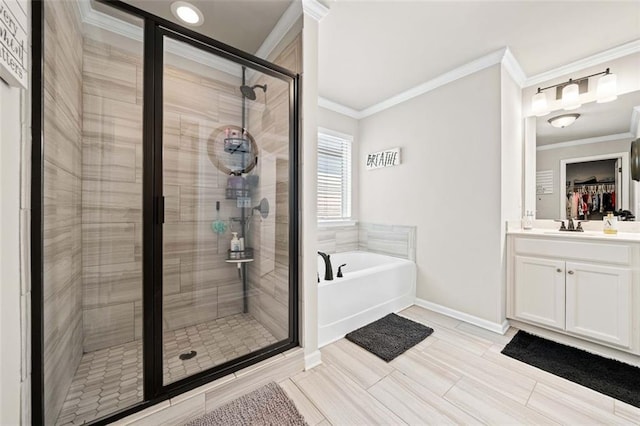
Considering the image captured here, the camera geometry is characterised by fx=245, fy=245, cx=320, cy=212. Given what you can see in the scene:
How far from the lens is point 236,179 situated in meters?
2.05

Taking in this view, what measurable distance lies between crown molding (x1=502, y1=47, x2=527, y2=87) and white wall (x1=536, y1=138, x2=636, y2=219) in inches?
30.5

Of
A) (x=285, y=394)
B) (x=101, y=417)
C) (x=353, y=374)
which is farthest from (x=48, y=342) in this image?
(x=353, y=374)

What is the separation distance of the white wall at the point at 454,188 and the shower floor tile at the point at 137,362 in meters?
1.94

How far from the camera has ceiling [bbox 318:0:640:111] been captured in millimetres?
1728

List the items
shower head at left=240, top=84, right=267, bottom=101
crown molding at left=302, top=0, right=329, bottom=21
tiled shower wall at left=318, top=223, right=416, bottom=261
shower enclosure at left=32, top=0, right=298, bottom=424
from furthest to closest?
tiled shower wall at left=318, top=223, right=416, bottom=261 → shower head at left=240, top=84, right=267, bottom=101 → crown molding at left=302, top=0, right=329, bottom=21 → shower enclosure at left=32, top=0, right=298, bottom=424

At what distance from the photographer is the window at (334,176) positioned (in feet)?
10.8

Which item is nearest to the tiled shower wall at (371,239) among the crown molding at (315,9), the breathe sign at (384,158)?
the breathe sign at (384,158)

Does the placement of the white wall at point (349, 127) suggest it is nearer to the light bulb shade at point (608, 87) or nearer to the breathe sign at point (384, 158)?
the breathe sign at point (384, 158)

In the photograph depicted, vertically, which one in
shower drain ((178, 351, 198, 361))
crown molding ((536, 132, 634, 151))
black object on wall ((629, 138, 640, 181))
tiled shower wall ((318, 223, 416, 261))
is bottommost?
shower drain ((178, 351, 198, 361))

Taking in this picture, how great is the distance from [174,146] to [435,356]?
2.48 meters

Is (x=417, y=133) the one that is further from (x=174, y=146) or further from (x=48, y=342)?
(x=48, y=342)

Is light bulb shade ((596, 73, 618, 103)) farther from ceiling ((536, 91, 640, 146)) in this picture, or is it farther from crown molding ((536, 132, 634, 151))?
crown molding ((536, 132, 634, 151))

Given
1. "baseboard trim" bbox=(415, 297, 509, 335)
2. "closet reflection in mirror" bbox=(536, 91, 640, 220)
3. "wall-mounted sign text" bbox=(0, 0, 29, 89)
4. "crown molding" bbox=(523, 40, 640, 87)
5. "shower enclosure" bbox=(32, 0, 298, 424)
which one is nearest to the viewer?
"wall-mounted sign text" bbox=(0, 0, 29, 89)

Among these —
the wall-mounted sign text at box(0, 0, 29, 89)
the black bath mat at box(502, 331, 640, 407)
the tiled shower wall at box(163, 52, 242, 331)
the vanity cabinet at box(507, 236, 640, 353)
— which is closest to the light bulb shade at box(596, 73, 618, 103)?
the vanity cabinet at box(507, 236, 640, 353)
